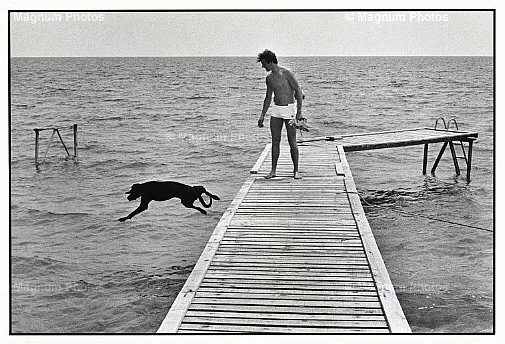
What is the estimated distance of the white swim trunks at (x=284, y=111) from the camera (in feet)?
21.6

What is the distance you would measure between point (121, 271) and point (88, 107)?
10650 mm

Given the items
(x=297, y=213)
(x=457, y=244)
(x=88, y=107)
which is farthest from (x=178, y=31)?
(x=88, y=107)

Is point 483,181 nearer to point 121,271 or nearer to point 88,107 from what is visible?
point 121,271

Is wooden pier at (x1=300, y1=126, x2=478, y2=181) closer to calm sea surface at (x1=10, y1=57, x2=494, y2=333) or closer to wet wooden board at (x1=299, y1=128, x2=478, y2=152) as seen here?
wet wooden board at (x1=299, y1=128, x2=478, y2=152)

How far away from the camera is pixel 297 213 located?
6.02 m

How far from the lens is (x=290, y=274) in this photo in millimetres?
4738

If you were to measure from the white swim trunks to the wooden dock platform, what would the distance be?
72cm

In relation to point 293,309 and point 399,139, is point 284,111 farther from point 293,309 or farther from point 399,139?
point 399,139

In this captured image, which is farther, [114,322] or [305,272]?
[114,322]

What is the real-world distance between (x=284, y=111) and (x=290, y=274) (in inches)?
87.6

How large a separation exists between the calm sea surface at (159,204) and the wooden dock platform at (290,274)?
1.14 metres

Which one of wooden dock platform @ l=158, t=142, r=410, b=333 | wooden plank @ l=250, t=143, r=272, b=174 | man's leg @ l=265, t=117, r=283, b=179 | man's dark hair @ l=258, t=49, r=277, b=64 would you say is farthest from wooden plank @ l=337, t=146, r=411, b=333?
wooden plank @ l=250, t=143, r=272, b=174

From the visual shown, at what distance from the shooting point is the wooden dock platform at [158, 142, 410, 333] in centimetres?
411
